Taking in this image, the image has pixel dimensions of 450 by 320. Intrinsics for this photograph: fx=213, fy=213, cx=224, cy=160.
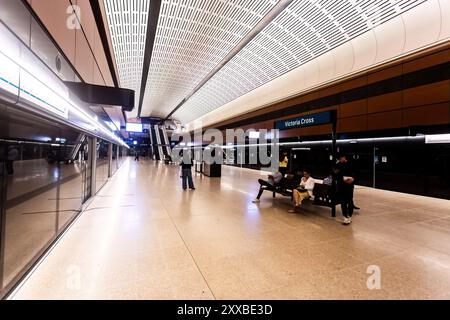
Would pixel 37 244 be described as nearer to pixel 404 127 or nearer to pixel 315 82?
pixel 404 127

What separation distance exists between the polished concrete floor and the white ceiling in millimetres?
7480

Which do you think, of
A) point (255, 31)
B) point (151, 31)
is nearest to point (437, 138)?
point (255, 31)

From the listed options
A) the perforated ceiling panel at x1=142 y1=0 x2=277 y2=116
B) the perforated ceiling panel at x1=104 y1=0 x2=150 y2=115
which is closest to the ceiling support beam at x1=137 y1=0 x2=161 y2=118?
the perforated ceiling panel at x1=104 y1=0 x2=150 y2=115

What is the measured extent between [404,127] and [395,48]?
3143 millimetres

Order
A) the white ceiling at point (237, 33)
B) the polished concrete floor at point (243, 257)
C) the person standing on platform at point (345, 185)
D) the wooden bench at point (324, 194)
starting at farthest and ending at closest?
the white ceiling at point (237, 33) < the wooden bench at point (324, 194) < the person standing on platform at point (345, 185) < the polished concrete floor at point (243, 257)

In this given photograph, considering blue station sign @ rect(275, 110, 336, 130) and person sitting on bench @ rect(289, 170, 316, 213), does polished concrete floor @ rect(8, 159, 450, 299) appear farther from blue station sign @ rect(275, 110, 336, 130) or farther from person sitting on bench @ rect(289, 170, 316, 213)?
blue station sign @ rect(275, 110, 336, 130)

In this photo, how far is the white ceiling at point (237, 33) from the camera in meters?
8.08

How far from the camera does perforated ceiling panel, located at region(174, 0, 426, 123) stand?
7703 mm

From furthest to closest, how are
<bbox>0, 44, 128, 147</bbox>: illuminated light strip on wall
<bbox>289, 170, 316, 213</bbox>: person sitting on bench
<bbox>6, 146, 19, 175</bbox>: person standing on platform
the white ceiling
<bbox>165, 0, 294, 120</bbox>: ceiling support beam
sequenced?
1. <bbox>165, 0, 294, 120</bbox>: ceiling support beam
2. the white ceiling
3. <bbox>289, 170, 316, 213</bbox>: person sitting on bench
4. <bbox>6, 146, 19, 175</bbox>: person standing on platform
5. <bbox>0, 44, 128, 147</bbox>: illuminated light strip on wall

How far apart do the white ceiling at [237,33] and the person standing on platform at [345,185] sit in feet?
21.1

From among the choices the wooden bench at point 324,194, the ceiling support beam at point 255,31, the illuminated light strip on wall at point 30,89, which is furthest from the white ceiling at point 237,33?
the illuminated light strip on wall at point 30,89

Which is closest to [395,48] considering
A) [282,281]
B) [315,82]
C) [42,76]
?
[315,82]

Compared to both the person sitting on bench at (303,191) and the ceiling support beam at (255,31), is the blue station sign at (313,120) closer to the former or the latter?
the person sitting on bench at (303,191)

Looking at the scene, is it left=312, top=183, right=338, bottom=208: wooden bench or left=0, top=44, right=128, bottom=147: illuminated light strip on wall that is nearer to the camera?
left=0, top=44, right=128, bottom=147: illuminated light strip on wall
